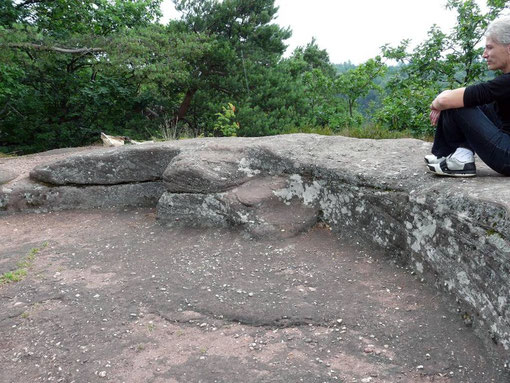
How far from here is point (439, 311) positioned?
2496 mm

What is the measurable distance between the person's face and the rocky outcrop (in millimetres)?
715

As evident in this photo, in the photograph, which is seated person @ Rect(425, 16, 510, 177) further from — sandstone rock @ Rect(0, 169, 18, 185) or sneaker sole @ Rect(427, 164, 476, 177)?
sandstone rock @ Rect(0, 169, 18, 185)

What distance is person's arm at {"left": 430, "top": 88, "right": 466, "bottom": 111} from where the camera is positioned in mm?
2494

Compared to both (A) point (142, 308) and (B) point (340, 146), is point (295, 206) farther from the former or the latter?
(A) point (142, 308)

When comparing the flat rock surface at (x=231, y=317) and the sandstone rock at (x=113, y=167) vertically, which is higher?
the sandstone rock at (x=113, y=167)

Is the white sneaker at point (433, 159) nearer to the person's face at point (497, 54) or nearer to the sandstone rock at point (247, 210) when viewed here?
the person's face at point (497, 54)

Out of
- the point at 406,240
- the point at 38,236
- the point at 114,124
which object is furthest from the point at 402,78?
the point at 114,124

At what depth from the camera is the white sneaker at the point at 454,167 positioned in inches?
107

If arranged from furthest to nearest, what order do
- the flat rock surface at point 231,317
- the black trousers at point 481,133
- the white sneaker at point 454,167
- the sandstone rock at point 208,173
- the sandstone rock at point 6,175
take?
the sandstone rock at point 6,175
the sandstone rock at point 208,173
the white sneaker at point 454,167
the black trousers at point 481,133
the flat rock surface at point 231,317

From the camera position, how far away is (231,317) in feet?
8.65

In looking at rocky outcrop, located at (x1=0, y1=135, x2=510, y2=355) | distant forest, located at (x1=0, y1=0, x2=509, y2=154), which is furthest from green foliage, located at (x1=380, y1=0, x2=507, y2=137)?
rocky outcrop, located at (x1=0, y1=135, x2=510, y2=355)

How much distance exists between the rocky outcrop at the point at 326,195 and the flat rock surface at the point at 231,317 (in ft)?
0.55

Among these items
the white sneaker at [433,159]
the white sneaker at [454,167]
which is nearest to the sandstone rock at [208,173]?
the white sneaker at [433,159]

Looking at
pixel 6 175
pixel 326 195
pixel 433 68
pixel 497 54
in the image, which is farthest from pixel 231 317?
pixel 433 68
